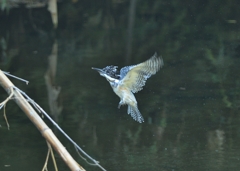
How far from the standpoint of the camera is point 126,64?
20.5 feet

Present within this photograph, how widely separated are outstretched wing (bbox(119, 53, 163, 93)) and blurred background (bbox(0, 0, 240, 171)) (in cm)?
157

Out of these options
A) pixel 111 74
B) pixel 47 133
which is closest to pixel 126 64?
pixel 111 74

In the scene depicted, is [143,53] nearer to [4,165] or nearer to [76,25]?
[76,25]

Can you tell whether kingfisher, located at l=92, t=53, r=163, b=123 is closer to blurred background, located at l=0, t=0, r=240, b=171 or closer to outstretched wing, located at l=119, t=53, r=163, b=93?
outstretched wing, located at l=119, t=53, r=163, b=93

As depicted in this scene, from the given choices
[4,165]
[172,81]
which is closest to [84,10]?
[172,81]

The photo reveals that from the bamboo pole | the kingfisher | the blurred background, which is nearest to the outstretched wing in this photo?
the kingfisher

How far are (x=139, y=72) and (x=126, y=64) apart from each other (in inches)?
154

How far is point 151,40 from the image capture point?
24.5 ft

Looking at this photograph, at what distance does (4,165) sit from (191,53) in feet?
11.1

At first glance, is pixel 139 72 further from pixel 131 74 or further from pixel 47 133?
pixel 47 133

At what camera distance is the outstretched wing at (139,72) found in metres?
2.27

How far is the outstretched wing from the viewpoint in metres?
2.27

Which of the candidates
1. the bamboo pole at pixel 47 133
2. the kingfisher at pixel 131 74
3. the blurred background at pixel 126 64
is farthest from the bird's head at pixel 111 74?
the blurred background at pixel 126 64

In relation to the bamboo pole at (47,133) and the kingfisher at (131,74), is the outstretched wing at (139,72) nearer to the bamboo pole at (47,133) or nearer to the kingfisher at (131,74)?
the kingfisher at (131,74)
